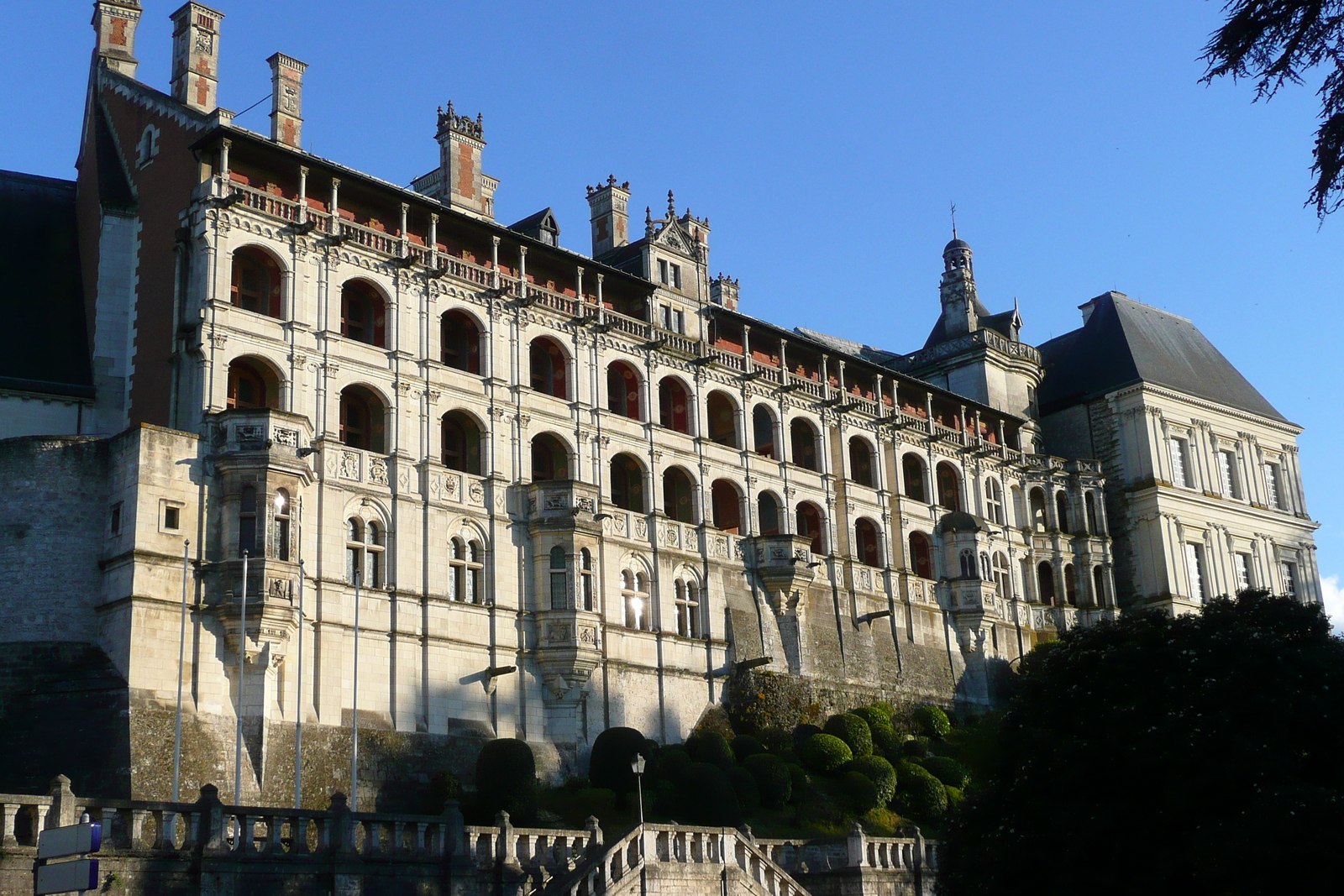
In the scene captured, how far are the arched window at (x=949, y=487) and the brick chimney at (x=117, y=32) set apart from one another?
36.0 m

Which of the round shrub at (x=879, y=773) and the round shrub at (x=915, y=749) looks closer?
the round shrub at (x=879, y=773)

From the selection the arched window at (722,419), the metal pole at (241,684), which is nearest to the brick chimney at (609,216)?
the arched window at (722,419)

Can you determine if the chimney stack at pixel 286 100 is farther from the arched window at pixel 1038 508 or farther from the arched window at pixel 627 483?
the arched window at pixel 1038 508

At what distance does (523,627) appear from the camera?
1737 inches

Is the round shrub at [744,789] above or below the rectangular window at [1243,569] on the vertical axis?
below

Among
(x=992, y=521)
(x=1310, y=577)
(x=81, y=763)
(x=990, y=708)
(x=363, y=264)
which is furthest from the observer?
(x=1310, y=577)

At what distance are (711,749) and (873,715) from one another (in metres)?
9.91

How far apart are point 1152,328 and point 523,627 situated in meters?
45.9

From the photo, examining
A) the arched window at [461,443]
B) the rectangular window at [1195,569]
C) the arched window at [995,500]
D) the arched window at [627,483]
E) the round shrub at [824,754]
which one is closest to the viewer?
the arched window at [461,443]

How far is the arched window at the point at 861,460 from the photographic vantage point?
199ft

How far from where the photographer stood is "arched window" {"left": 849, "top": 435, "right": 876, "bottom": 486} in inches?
2389

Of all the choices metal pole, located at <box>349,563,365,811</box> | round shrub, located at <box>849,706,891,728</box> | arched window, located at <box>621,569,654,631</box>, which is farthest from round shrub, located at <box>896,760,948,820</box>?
metal pole, located at <box>349,563,365,811</box>

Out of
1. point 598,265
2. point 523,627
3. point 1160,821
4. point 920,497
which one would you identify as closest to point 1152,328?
point 920,497

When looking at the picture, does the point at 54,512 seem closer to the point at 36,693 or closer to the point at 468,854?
the point at 36,693
